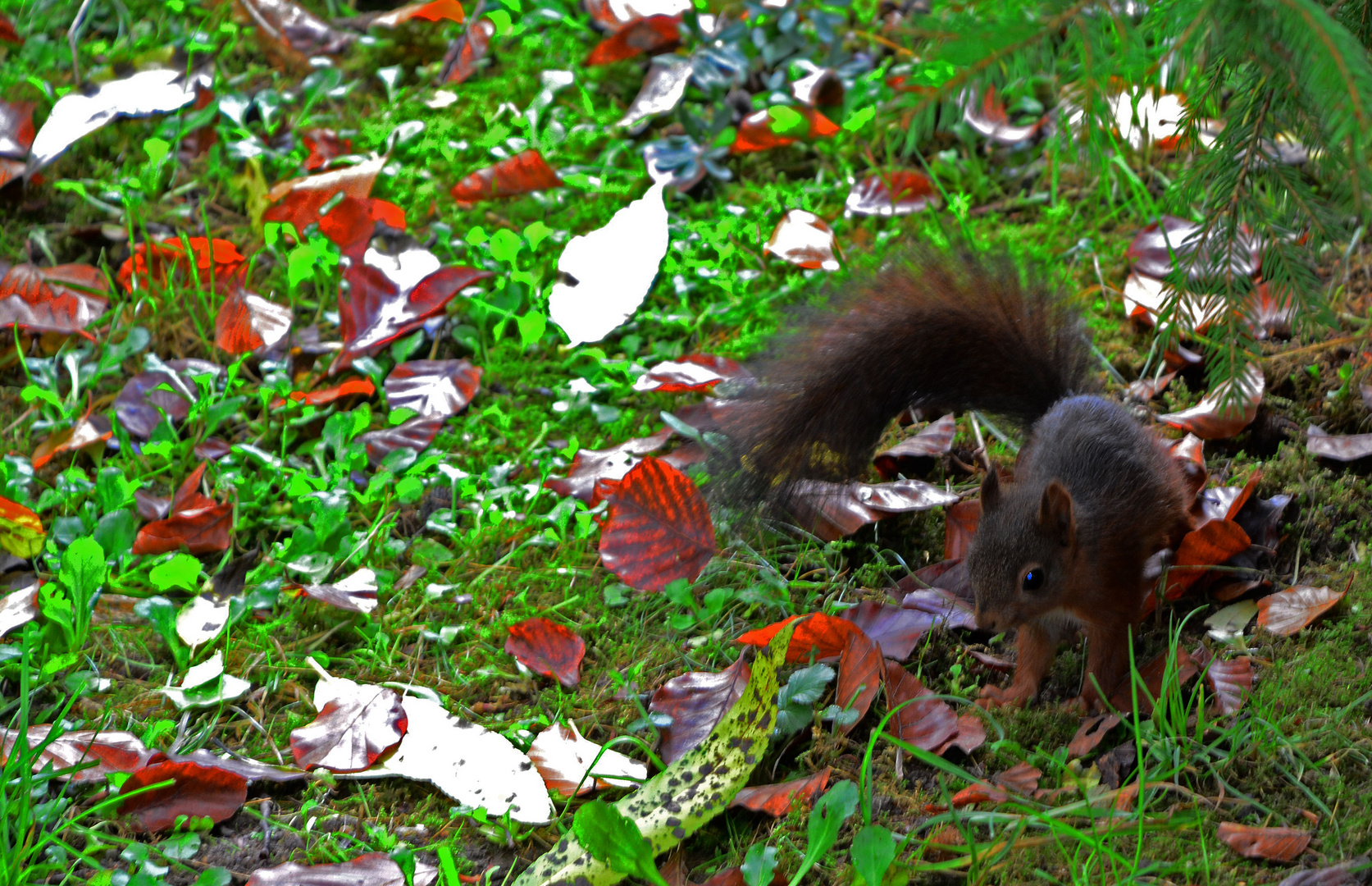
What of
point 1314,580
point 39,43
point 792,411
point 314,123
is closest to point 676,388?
point 792,411

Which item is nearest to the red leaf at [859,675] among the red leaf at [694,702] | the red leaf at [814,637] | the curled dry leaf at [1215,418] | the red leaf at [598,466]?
the red leaf at [814,637]

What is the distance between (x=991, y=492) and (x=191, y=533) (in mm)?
1347

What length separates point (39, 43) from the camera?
10.8ft

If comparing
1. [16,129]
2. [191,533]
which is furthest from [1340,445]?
[16,129]

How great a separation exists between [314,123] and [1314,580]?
2.54m

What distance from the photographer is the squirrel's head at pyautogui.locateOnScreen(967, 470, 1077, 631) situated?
1.71 m

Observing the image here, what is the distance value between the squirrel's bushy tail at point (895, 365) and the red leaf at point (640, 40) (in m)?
1.52

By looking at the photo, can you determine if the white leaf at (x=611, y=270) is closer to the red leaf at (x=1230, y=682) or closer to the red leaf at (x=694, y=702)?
the red leaf at (x=694, y=702)

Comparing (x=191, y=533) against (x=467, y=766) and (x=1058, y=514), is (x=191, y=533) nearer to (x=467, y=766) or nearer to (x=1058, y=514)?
(x=467, y=766)

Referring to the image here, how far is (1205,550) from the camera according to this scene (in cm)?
184

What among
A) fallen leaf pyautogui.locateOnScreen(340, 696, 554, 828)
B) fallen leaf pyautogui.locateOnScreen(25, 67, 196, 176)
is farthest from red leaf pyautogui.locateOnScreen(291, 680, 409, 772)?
fallen leaf pyautogui.locateOnScreen(25, 67, 196, 176)

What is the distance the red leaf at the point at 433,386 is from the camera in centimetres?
233

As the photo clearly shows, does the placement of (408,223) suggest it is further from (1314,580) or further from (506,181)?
(1314,580)

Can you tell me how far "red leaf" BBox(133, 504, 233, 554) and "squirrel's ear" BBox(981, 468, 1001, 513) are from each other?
4.17 ft
